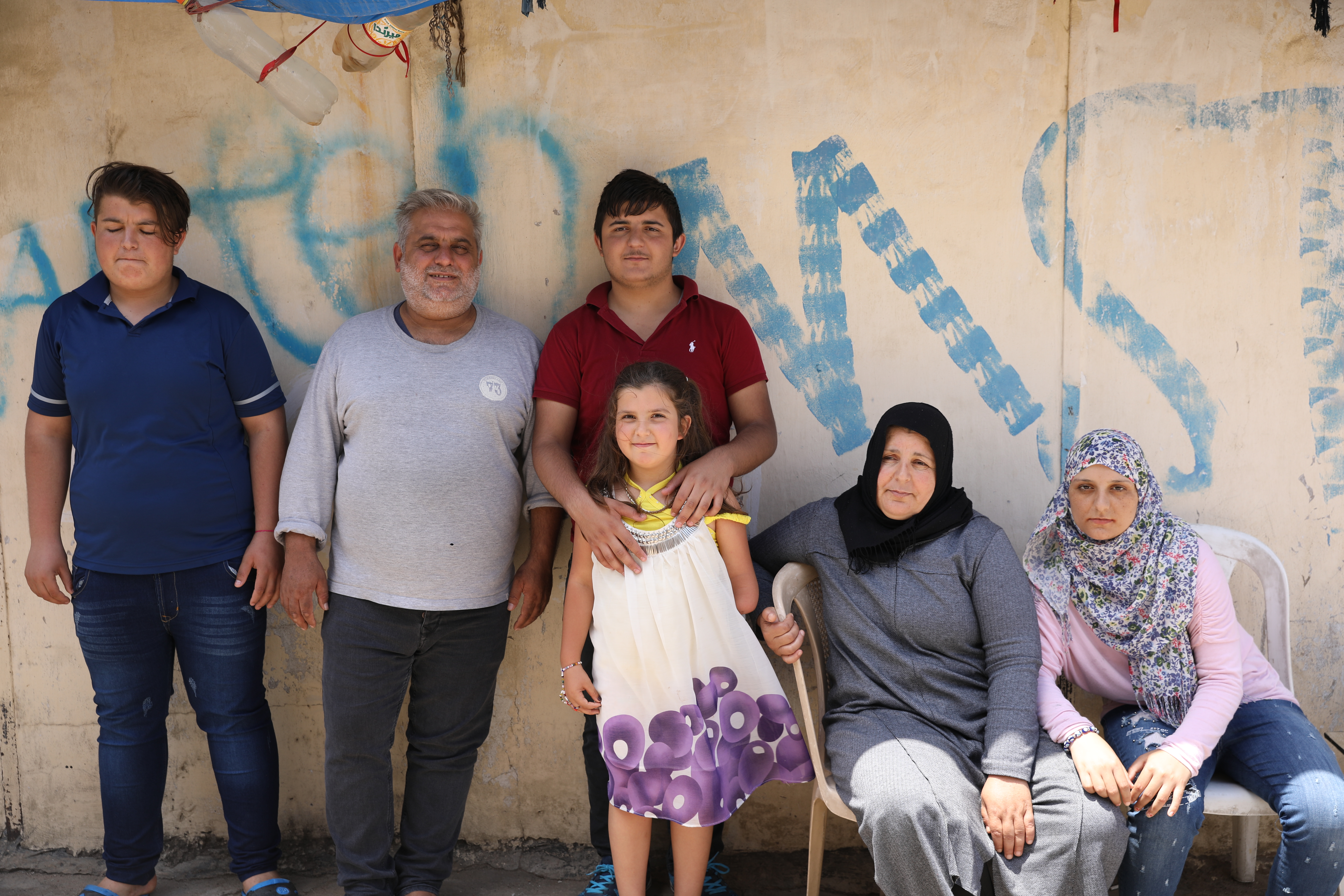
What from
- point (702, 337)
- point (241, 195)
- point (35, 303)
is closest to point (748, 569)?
point (702, 337)

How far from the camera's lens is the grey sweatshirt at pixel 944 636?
243 centimetres

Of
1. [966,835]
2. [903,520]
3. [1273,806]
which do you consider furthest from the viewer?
[903,520]

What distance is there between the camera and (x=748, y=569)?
2.55 meters

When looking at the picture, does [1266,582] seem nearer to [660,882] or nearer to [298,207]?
[660,882]

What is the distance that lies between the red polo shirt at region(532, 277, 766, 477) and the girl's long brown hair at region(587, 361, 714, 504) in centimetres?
15

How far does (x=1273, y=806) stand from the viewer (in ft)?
7.70

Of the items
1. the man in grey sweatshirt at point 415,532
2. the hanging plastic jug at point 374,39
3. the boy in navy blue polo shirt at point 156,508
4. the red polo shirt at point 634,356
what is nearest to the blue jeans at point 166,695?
the boy in navy blue polo shirt at point 156,508

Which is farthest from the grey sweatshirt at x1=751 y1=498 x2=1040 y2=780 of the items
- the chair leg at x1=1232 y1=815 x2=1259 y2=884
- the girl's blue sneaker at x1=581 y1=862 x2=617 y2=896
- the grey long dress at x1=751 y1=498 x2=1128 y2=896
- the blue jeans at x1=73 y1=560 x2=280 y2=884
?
the blue jeans at x1=73 y1=560 x2=280 y2=884

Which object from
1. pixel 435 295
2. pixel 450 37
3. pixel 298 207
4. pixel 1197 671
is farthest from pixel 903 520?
pixel 298 207

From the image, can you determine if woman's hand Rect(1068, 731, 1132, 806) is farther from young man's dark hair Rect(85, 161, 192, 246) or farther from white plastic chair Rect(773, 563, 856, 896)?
young man's dark hair Rect(85, 161, 192, 246)

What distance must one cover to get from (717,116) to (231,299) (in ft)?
5.53

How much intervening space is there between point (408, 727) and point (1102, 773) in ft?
6.69

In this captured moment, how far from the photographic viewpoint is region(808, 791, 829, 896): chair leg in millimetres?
2586

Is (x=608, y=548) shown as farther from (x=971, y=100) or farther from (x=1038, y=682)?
(x=971, y=100)
